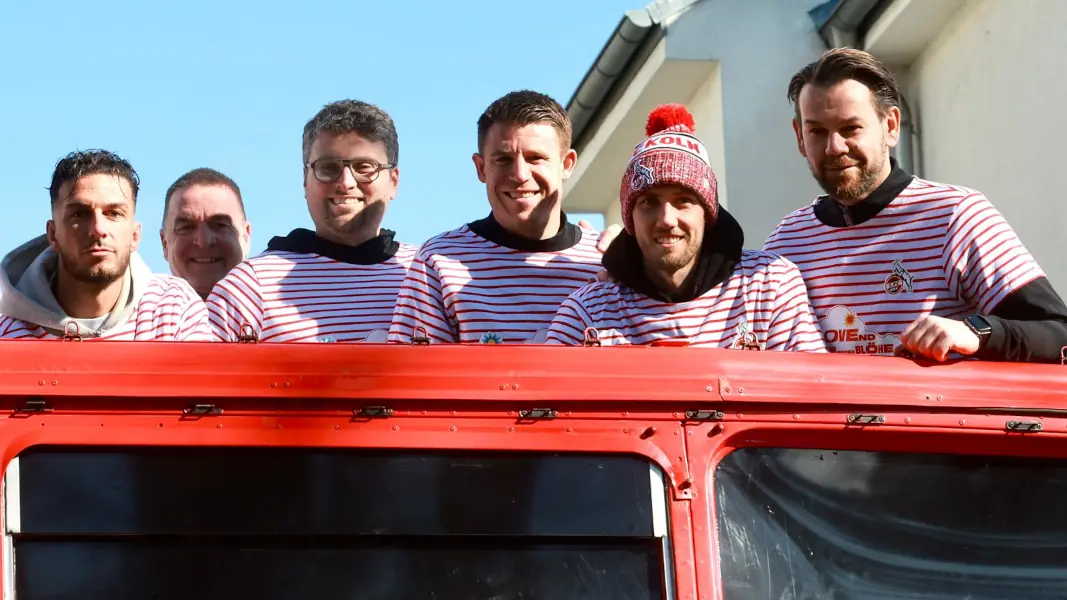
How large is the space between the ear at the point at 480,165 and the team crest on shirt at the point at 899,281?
1.39 meters

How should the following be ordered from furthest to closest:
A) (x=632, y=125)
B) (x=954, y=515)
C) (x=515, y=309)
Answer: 1. (x=632, y=125)
2. (x=515, y=309)
3. (x=954, y=515)

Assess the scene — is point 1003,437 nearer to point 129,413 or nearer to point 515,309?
point 515,309

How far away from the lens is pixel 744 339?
3398 millimetres

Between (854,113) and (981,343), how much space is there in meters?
0.98

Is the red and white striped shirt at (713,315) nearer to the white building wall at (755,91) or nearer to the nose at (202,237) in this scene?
the nose at (202,237)

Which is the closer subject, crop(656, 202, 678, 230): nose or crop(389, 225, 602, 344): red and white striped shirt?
A: crop(656, 202, 678, 230): nose

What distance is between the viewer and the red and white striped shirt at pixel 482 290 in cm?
418

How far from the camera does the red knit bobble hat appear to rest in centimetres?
383

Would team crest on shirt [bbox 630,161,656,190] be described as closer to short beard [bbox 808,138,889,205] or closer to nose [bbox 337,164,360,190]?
short beard [bbox 808,138,889,205]

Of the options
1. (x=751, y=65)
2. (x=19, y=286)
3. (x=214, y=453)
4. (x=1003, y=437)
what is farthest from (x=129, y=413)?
(x=751, y=65)

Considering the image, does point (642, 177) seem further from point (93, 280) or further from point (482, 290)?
point (93, 280)

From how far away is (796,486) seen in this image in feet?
10.0

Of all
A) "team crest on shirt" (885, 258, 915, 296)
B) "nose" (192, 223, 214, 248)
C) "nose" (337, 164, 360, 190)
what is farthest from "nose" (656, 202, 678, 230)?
"nose" (192, 223, 214, 248)

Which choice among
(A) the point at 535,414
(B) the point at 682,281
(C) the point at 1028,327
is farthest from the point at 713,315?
(A) the point at 535,414
